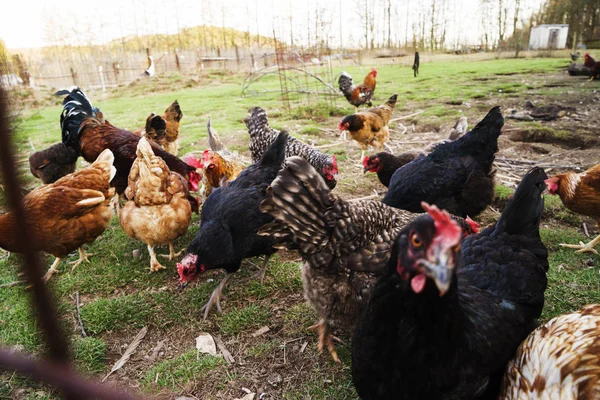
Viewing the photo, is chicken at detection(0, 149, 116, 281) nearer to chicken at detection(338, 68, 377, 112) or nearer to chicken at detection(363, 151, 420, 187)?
chicken at detection(363, 151, 420, 187)

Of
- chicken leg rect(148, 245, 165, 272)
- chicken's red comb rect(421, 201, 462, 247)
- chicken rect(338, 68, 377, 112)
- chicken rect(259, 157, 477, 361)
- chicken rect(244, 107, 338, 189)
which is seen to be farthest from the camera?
chicken rect(338, 68, 377, 112)

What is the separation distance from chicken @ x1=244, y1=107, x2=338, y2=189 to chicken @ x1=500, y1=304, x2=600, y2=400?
3101 millimetres

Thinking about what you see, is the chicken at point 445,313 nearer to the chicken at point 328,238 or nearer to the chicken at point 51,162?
the chicken at point 328,238

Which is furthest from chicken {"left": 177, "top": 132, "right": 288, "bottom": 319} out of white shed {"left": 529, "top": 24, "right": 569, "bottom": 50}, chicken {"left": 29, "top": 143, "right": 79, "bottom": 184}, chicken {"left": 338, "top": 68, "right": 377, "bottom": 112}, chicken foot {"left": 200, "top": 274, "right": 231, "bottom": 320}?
white shed {"left": 529, "top": 24, "right": 569, "bottom": 50}

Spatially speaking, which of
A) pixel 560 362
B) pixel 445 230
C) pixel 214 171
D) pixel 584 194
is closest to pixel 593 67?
pixel 584 194

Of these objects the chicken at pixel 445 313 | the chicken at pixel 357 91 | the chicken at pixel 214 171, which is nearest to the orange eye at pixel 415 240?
the chicken at pixel 445 313

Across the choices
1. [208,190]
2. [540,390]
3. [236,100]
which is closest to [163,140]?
[208,190]

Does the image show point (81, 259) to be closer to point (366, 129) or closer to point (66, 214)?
point (66, 214)

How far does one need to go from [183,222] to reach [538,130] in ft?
20.9

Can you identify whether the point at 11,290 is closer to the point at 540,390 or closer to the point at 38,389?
the point at 38,389

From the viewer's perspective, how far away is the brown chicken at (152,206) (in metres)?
3.32

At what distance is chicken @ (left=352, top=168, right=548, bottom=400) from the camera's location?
1207mm

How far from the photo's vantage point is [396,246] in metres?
1.35

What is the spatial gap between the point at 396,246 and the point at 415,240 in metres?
0.16
